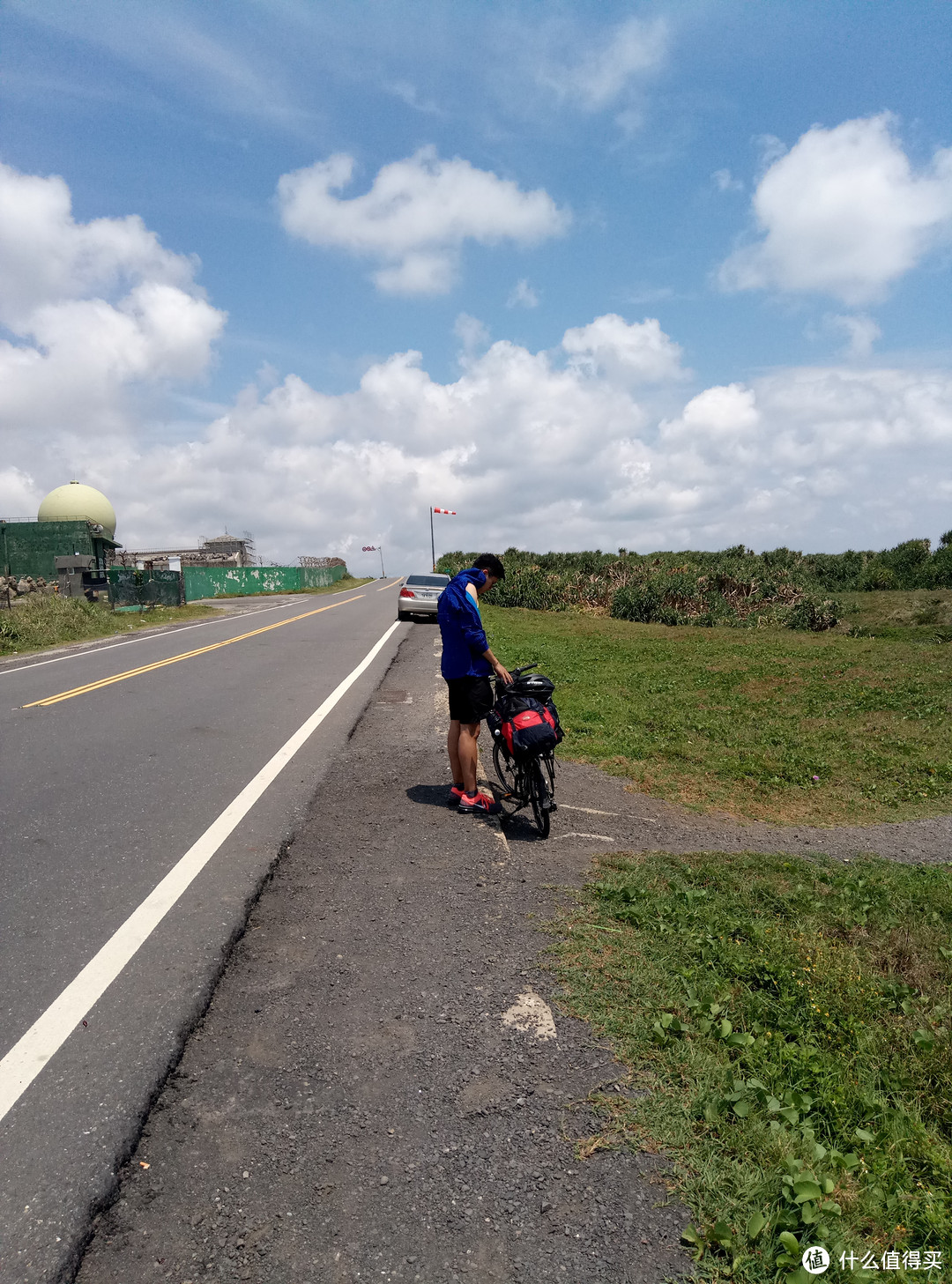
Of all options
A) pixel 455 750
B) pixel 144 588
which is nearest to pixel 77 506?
pixel 144 588

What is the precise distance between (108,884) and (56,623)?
20142 millimetres

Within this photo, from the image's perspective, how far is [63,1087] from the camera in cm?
289

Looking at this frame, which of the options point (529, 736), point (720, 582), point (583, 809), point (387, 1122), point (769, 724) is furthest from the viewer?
point (720, 582)

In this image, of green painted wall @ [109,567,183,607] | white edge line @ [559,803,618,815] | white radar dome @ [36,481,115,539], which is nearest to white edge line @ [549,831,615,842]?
white edge line @ [559,803,618,815]

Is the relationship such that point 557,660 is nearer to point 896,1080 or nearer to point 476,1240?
point 896,1080

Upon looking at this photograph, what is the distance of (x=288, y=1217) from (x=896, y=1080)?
234 cm

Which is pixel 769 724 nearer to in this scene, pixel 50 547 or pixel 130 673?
pixel 130 673

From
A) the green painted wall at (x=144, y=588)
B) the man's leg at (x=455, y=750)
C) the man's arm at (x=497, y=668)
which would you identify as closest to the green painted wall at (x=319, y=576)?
the green painted wall at (x=144, y=588)

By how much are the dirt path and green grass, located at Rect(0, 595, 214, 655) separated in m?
17.6

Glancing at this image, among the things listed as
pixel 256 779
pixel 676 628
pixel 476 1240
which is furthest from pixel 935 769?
pixel 676 628

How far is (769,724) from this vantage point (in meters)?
9.96

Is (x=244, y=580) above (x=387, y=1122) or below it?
above

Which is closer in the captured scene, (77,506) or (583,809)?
(583,809)

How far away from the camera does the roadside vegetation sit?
89.0ft
